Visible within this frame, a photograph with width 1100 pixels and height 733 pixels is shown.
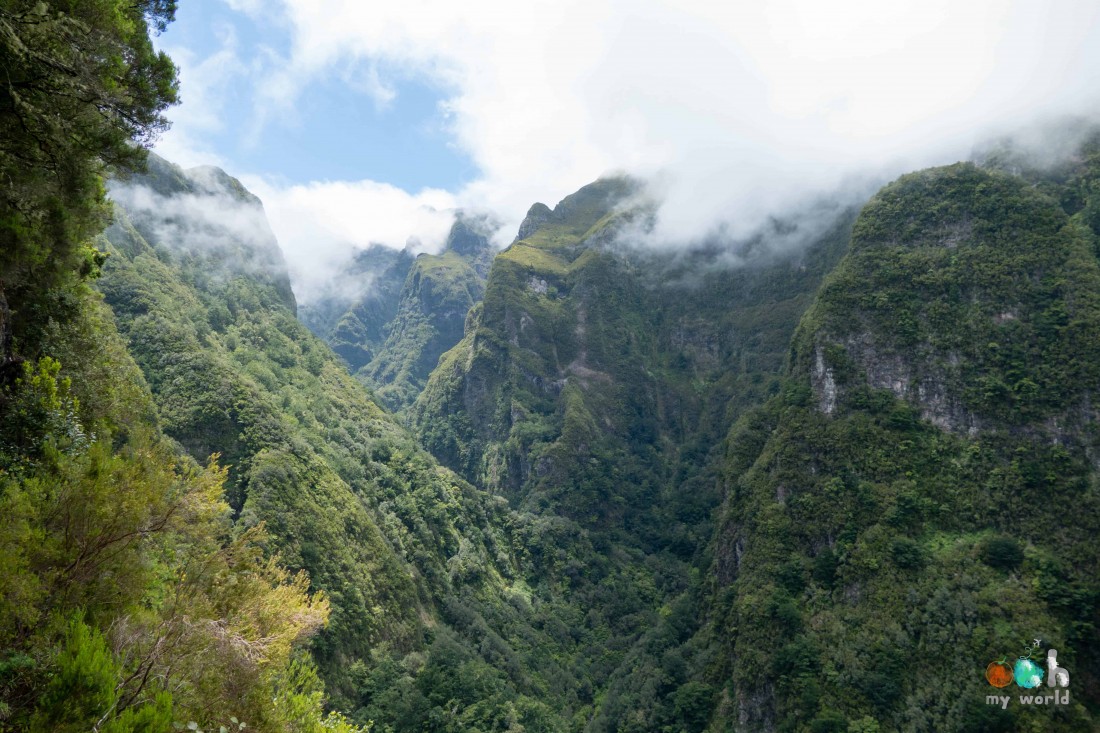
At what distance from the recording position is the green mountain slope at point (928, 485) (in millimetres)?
42750

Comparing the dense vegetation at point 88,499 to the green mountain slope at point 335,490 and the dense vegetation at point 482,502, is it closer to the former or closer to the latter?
the dense vegetation at point 482,502

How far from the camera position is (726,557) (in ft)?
238

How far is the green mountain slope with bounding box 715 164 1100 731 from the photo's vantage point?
42750 mm

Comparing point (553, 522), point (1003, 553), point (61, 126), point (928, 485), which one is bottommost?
point (553, 522)

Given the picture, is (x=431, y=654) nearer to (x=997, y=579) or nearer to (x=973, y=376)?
(x=997, y=579)

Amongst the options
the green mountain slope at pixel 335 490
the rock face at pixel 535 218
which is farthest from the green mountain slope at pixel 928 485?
the rock face at pixel 535 218

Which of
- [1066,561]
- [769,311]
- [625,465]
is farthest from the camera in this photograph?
[769,311]

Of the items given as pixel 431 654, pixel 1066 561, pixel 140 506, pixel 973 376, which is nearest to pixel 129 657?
pixel 140 506

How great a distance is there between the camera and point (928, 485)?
53688mm

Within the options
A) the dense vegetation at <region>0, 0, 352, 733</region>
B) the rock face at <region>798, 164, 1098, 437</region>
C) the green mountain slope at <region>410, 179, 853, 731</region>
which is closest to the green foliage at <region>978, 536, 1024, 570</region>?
the rock face at <region>798, 164, 1098, 437</region>

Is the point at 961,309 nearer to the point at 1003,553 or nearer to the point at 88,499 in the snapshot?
the point at 1003,553

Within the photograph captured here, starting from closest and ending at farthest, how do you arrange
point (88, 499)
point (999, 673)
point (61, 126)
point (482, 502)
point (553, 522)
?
point (88, 499), point (61, 126), point (999, 673), point (482, 502), point (553, 522)

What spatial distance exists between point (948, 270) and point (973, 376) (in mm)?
15161

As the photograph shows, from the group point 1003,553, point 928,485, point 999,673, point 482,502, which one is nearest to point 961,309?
point 928,485
